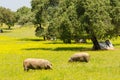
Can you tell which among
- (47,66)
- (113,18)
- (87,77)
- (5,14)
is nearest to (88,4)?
(113,18)

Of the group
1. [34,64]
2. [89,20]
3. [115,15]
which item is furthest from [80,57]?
[115,15]

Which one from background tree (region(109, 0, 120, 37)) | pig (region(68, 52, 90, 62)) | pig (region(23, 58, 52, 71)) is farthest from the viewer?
background tree (region(109, 0, 120, 37))

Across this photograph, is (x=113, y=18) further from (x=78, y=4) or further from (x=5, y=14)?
(x=5, y=14)

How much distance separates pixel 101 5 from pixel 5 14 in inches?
4525

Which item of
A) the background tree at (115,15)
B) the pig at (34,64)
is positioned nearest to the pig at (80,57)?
the pig at (34,64)

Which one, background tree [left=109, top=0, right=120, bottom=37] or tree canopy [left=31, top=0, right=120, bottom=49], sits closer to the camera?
tree canopy [left=31, top=0, right=120, bottom=49]

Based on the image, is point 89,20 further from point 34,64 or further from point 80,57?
point 34,64

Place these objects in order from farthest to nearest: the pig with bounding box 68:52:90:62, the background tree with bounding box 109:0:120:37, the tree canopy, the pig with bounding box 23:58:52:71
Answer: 1. the background tree with bounding box 109:0:120:37
2. the tree canopy
3. the pig with bounding box 68:52:90:62
4. the pig with bounding box 23:58:52:71

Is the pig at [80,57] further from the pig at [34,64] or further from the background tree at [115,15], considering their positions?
the background tree at [115,15]

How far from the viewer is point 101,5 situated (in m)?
51.8

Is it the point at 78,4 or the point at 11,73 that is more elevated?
the point at 78,4

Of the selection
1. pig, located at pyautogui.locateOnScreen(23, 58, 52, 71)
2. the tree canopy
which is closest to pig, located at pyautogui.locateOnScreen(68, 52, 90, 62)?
pig, located at pyautogui.locateOnScreen(23, 58, 52, 71)

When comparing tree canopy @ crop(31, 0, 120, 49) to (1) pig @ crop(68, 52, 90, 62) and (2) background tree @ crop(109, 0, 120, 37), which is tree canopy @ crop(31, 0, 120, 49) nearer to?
(2) background tree @ crop(109, 0, 120, 37)

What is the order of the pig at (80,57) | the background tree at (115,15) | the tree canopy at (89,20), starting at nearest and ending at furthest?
1. the pig at (80,57)
2. the tree canopy at (89,20)
3. the background tree at (115,15)
